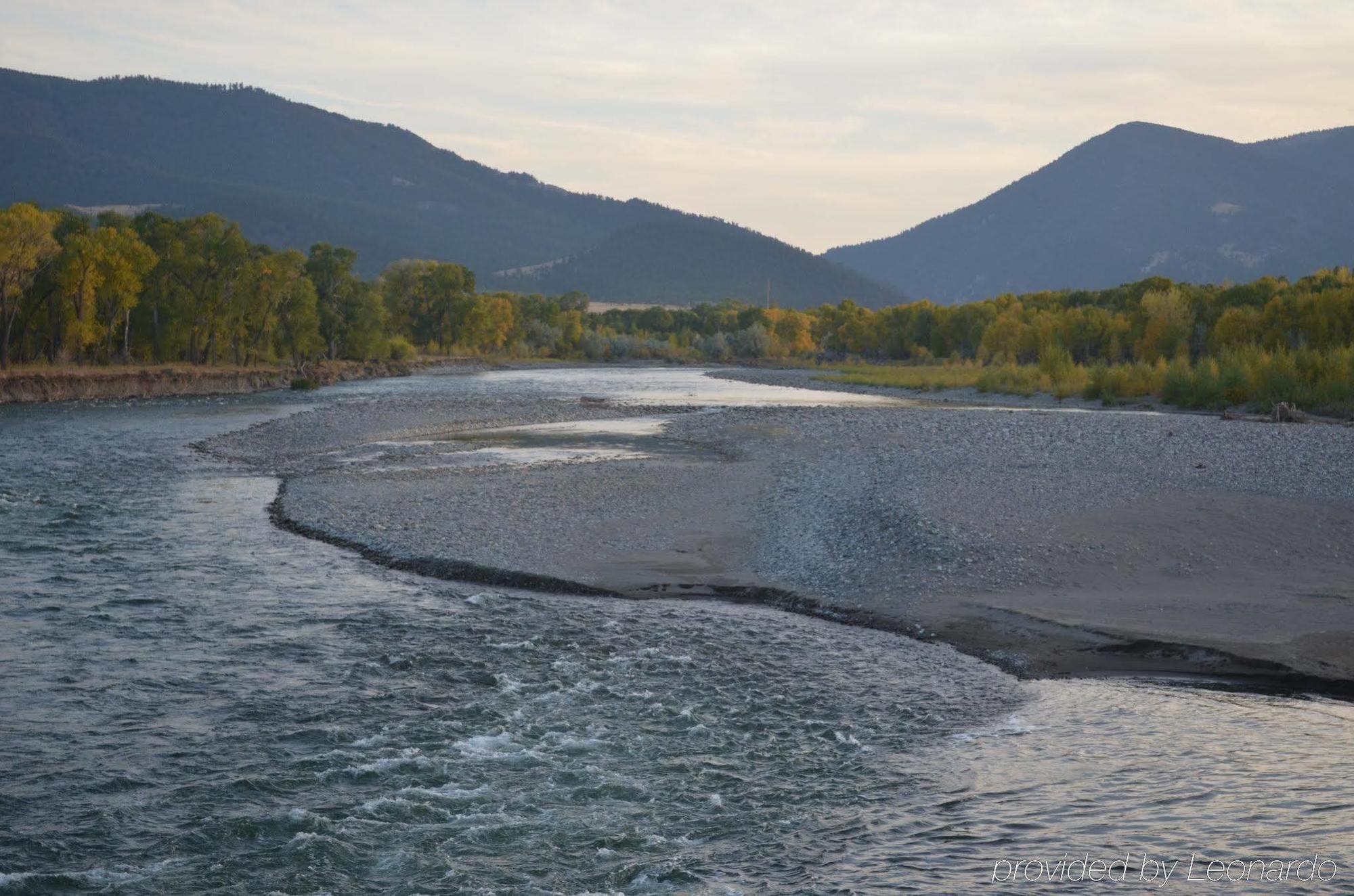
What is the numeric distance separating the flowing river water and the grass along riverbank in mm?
39952

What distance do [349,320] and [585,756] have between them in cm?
11849

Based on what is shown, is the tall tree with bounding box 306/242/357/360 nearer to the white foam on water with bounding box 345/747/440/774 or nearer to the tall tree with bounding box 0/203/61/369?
the tall tree with bounding box 0/203/61/369

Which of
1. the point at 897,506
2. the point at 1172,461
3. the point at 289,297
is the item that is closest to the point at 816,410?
the point at 1172,461

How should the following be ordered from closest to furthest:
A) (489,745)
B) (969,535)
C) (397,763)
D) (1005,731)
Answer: (397,763), (489,745), (1005,731), (969,535)

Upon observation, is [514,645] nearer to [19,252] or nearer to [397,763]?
[397,763]

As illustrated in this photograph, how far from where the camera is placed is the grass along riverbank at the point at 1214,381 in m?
46.0

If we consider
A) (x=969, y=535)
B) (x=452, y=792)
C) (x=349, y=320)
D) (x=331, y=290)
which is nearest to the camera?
(x=452, y=792)

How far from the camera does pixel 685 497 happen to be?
25062 mm

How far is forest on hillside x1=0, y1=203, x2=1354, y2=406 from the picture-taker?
5878cm

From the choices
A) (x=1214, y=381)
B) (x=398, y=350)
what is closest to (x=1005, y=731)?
(x=1214, y=381)

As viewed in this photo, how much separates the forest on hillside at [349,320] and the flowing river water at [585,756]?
41334mm

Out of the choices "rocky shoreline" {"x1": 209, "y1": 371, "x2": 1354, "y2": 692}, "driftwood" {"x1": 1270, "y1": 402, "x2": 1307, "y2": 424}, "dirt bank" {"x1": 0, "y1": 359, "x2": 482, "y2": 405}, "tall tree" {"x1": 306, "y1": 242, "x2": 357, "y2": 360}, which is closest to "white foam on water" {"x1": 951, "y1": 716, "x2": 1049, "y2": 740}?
"rocky shoreline" {"x1": 209, "y1": 371, "x2": 1354, "y2": 692}

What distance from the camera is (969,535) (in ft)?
62.0

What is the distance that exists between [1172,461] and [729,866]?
905 inches
